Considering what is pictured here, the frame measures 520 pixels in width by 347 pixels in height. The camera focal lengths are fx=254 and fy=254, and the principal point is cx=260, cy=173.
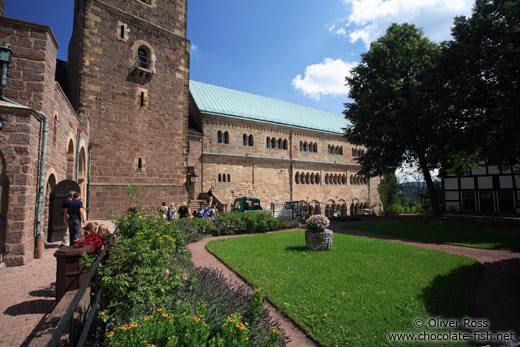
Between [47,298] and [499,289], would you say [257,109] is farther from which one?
[47,298]

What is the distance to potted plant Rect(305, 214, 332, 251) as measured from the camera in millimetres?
9641

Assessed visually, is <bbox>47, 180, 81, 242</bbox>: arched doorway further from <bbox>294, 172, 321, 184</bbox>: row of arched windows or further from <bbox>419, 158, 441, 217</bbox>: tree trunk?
<bbox>294, 172, 321, 184</bbox>: row of arched windows

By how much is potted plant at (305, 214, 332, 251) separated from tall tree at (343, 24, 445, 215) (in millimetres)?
11702

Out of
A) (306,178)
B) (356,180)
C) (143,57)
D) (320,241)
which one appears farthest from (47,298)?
(356,180)

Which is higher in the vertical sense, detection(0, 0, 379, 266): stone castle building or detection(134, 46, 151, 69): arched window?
detection(134, 46, 151, 69): arched window

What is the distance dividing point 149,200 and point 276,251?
33.8ft

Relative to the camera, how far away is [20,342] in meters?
3.40

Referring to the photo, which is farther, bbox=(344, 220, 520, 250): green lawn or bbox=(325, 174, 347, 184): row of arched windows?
bbox=(325, 174, 347, 184): row of arched windows

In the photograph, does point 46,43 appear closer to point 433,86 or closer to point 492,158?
point 433,86

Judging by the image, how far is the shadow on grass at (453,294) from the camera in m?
4.78

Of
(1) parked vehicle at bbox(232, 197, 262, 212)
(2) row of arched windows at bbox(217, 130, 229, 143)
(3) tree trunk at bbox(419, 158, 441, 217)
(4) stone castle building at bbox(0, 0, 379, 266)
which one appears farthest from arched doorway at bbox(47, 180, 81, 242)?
(3) tree trunk at bbox(419, 158, 441, 217)

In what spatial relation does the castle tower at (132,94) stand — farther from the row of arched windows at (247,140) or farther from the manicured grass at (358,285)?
the row of arched windows at (247,140)

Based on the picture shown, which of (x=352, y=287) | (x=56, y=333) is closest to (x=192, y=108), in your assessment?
(x=352, y=287)

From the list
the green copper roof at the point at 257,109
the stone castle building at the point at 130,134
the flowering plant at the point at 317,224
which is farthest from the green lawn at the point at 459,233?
the green copper roof at the point at 257,109
